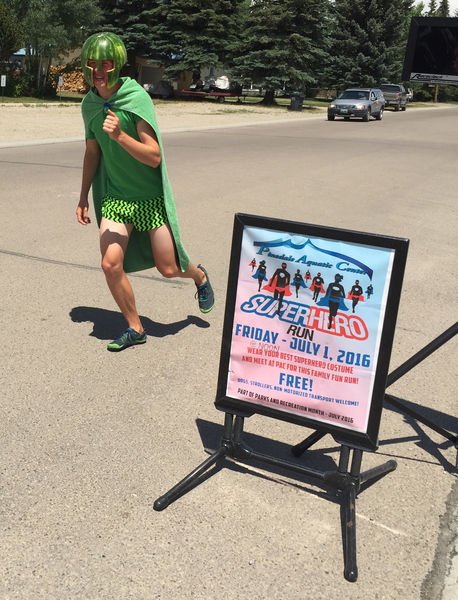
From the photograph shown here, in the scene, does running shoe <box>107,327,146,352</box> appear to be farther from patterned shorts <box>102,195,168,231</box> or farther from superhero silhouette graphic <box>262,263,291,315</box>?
superhero silhouette graphic <box>262,263,291,315</box>

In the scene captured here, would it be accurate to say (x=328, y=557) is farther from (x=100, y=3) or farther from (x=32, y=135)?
(x=100, y=3)

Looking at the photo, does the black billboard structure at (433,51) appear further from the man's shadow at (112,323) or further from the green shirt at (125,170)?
the man's shadow at (112,323)

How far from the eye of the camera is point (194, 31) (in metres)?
44.5

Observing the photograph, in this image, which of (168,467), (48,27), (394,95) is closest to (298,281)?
(168,467)

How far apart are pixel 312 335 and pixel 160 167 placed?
175cm

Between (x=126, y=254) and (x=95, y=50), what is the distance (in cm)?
134

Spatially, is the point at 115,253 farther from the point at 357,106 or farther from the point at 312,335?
the point at 357,106

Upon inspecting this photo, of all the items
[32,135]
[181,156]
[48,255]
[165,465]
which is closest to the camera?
[165,465]

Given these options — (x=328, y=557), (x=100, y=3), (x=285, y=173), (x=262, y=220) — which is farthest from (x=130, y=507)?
(x=100, y=3)

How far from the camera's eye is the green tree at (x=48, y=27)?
1489 inches

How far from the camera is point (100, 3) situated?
46000 millimetres

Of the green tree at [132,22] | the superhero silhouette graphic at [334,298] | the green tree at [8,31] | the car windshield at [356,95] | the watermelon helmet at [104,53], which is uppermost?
the green tree at [132,22]

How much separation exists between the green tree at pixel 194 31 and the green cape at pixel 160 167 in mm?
41144

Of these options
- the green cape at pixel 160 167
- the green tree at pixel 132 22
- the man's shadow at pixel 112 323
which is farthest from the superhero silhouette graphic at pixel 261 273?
the green tree at pixel 132 22
